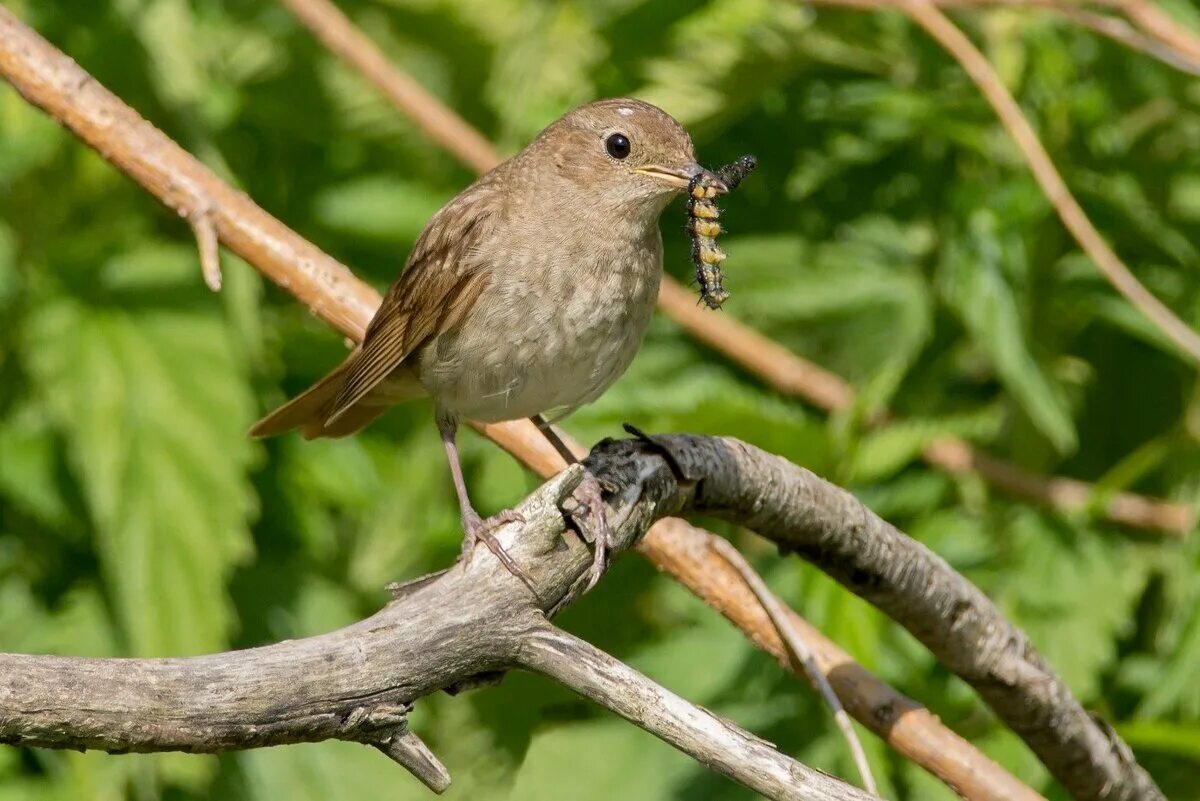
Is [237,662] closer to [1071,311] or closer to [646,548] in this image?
[646,548]

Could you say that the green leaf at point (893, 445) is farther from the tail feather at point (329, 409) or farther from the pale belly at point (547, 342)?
the tail feather at point (329, 409)

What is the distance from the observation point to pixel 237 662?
Result: 82.4 inches

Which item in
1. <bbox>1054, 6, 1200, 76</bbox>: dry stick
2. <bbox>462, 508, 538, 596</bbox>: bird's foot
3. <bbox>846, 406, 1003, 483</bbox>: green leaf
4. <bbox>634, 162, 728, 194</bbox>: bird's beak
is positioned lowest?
<bbox>462, 508, 538, 596</bbox>: bird's foot

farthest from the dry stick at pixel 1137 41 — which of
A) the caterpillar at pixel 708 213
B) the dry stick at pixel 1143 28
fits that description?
the caterpillar at pixel 708 213

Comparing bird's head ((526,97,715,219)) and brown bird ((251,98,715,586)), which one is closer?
brown bird ((251,98,715,586))

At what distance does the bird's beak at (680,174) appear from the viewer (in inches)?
130

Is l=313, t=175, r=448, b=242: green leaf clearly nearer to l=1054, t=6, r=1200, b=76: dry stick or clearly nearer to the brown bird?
the brown bird

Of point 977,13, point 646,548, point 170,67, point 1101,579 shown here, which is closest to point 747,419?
point 646,548

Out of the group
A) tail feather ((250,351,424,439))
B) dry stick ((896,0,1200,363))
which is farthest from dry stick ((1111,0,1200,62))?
tail feather ((250,351,424,439))

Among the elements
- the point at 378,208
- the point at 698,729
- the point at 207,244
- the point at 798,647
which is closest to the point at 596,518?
the point at 698,729

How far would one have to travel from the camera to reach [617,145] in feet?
11.6

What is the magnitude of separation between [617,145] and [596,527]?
1.18 metres

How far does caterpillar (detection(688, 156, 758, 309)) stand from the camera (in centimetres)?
319

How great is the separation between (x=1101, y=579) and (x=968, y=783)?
1162 millimetres
